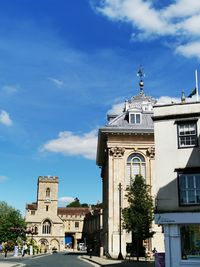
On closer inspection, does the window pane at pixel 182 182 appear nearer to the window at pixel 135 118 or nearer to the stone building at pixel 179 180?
the stone building at pixel 179 180

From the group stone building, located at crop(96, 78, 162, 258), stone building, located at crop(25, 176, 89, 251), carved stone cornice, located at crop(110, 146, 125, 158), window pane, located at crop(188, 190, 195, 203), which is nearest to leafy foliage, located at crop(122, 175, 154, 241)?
stone building, located at crop(96, 78, 162, 258)

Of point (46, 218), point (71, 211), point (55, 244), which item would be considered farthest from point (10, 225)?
point (71, 211)

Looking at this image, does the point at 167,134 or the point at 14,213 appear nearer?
the point at 167,134

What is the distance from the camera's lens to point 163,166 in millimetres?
23391

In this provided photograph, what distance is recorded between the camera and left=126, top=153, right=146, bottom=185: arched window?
48.8 m

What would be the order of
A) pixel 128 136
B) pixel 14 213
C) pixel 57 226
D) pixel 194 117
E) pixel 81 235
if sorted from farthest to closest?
pixel 81 235, pixel 57 226, pixel 14 213, pixel 128 136, pixel 194 117

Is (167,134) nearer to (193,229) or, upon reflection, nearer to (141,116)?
(193,229)

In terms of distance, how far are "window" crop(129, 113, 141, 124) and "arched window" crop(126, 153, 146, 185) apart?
4.38 m

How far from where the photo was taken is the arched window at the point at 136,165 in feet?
160

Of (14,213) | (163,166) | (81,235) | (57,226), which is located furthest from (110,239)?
(81,235)

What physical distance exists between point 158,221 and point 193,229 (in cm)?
181

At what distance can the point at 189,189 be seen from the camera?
22.3 metres

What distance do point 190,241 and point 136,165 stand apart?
27993mm

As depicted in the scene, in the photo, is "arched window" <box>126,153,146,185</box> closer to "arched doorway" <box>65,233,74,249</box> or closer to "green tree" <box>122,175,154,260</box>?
"green tree" <box>122,175,154,260</box>
